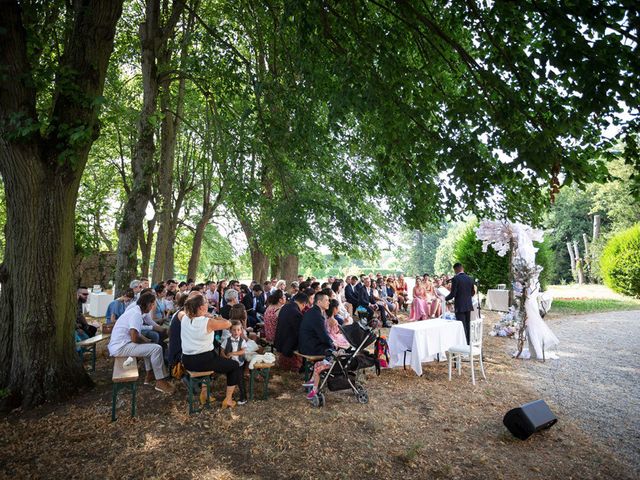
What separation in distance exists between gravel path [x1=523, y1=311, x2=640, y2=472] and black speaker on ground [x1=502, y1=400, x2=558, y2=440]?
0.75 meters

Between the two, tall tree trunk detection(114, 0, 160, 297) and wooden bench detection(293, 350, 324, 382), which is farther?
tall tree trunk detection(114, 0, 160, 297)

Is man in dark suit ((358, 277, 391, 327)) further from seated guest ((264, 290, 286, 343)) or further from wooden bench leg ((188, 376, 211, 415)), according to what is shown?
wooden bench leg ((188, 376, 211, 415))

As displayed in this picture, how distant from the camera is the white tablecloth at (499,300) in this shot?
→ 57.9ft

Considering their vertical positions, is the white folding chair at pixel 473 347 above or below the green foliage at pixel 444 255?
below

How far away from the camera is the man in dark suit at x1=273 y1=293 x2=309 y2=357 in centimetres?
749

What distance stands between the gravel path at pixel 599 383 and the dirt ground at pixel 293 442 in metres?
0.38

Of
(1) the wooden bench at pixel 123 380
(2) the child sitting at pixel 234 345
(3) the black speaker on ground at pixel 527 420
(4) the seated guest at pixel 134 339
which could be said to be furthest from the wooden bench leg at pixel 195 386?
(3) the black speaker on ground at pixel 527 420

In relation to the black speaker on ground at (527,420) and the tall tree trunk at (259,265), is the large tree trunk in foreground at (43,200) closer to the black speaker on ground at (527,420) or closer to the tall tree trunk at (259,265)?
the black speaker on ground at (527,420)

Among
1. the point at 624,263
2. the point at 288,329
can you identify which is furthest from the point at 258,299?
the point at 624,263

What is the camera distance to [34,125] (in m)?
5.02

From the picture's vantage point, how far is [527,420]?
16.1 feet

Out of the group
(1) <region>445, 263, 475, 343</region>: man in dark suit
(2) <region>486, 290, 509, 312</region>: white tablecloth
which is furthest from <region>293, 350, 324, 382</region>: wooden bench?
(2) <region>486, 290, 509, 312</region>: white tablecloth

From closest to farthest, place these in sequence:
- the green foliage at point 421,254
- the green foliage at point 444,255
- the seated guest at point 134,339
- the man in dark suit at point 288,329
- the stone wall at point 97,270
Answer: the seated guest at point 134,339
the man in dark suit at point 288,329
the stone wall at point 97,270
the green foliage at point 444,255
the green foliage at point 421,254

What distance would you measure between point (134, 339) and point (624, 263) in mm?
28089
